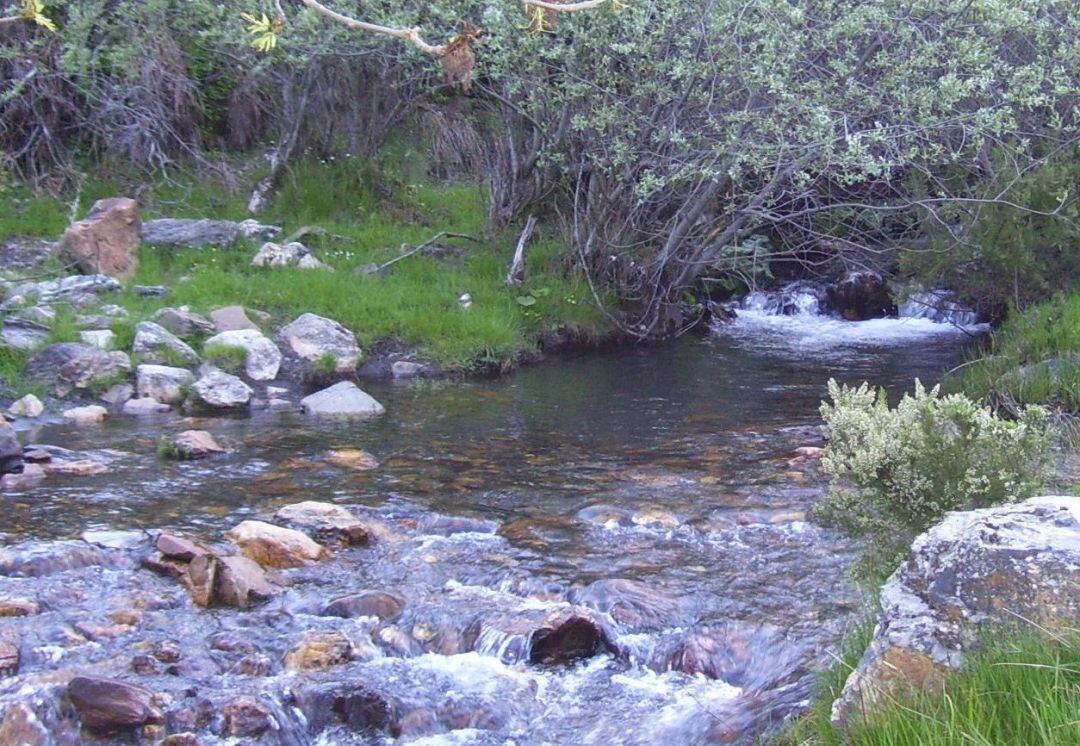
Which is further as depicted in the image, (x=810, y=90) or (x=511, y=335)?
(x=511, y=335)

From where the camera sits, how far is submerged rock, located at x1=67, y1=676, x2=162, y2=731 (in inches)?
195

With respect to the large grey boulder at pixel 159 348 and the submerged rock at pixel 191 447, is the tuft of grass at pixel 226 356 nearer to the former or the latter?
the large grey boulder at pixel 159 348

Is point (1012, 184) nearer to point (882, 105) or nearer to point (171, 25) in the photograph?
point (882, 105)

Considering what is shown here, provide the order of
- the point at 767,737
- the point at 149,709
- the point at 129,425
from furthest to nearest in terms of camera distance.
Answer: the point at 129,425 → the point at 149,709 → the point at 767,737

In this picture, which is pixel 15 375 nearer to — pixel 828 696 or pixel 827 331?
pixel 828 696

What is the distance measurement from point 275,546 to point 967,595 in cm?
418

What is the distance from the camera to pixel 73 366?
35.4 feet

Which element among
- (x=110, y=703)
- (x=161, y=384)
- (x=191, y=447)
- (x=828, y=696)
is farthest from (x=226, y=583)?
(x=161, y=384)

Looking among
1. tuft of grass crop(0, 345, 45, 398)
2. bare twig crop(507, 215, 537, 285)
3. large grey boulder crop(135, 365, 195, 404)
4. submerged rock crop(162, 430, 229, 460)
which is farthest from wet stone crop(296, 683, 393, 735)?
bare twig crop(507, 215, 537, 285)

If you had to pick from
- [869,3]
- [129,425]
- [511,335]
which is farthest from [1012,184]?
[129,425]

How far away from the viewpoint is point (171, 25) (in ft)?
49.5

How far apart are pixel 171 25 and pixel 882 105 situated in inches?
346

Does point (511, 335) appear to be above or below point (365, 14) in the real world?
below

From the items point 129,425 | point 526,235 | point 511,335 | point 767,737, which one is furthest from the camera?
point 526,235
